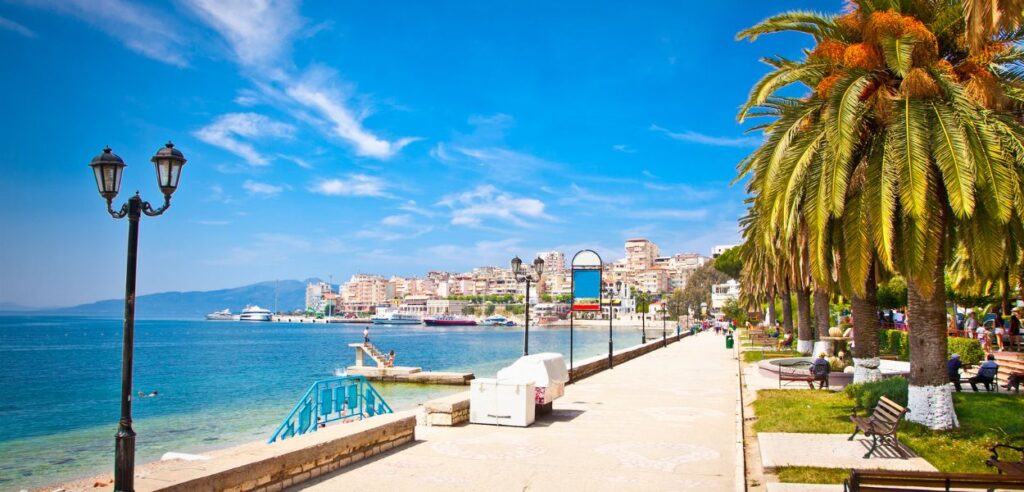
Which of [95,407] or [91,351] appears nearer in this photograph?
[95,407]

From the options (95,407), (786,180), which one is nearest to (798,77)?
(786,180)

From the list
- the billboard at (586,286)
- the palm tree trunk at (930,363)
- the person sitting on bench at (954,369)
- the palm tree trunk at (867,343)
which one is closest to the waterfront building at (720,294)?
the billboard at (586,286)

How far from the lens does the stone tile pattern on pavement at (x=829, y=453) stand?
8.47 meters

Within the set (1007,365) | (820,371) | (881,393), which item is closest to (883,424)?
(881,393)

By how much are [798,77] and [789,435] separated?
6.20 meters

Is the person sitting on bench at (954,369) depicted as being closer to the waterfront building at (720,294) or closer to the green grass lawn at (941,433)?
the green grass lawn at (941,433)

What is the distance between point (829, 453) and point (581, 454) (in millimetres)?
3468

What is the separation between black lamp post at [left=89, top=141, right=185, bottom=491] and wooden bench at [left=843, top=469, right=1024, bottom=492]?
6.68 meters

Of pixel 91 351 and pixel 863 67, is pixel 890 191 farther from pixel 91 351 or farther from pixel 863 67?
pixel 91 351

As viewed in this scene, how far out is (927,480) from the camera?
19.6 feet

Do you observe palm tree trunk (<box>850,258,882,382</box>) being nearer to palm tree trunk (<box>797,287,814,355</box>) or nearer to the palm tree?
the palm tree

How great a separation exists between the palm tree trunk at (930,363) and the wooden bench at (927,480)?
545 centimetres

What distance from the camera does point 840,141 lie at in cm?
989

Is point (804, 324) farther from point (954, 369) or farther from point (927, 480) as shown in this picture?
point (927, 480)
